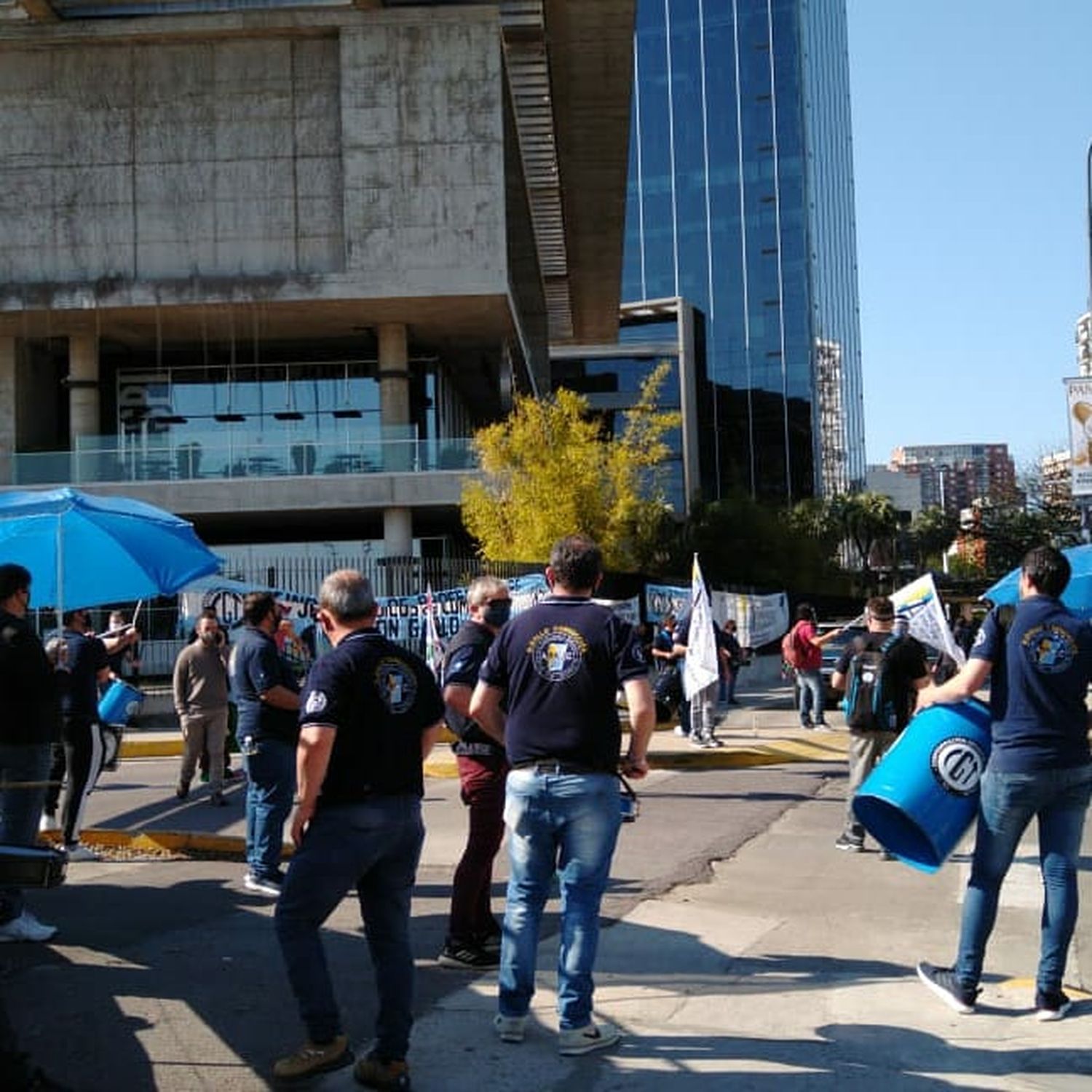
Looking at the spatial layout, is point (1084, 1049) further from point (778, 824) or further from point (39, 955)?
point (778, 824)

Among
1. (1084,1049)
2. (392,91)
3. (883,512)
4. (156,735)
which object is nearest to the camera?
(1084,1049)

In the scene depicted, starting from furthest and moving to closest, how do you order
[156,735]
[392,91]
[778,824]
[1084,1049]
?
[392,91] → [156,735] → [778,824] → [1084,1049]

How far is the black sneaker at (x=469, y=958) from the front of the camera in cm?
645

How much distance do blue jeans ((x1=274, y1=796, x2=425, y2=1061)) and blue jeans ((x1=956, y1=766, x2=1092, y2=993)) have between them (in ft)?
7.89

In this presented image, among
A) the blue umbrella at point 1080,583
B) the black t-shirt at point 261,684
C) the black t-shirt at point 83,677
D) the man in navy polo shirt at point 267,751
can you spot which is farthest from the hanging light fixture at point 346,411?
the man in navy polo shirt at point 267,751

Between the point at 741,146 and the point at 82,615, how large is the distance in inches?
3997

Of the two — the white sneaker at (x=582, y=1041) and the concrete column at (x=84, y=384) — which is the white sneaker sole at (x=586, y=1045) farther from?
the concrete column at (x=84, y=384)

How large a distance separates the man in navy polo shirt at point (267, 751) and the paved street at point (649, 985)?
0.29 m

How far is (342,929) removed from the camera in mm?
7207

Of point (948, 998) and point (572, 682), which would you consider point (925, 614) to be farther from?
point (572, 682)

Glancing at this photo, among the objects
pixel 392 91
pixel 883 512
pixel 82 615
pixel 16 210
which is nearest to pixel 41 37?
pixel 16 210

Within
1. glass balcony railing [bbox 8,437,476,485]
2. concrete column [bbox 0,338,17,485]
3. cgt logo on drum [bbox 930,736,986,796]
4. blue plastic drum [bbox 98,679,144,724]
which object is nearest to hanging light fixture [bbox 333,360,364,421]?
glass balcony railing [bbox 8,437,476,485]

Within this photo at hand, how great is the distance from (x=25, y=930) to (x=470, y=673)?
273 cm

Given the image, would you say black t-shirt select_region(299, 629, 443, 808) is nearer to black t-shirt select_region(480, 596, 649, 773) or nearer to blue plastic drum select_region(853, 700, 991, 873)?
black t-shirt select_region(480, 596, 649, 773)
